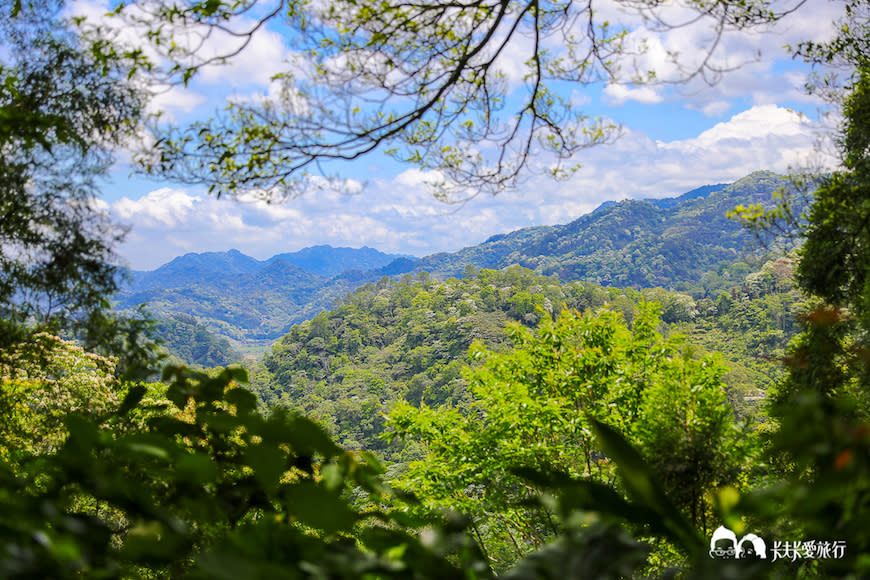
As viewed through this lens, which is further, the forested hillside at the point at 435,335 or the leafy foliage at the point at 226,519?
the forested hillside at the point at 435,335

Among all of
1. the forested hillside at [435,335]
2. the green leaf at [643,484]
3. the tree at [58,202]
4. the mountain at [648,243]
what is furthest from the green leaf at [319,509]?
the mountain at [648,243]

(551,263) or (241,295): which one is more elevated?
(241,295)

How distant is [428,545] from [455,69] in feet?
12.7

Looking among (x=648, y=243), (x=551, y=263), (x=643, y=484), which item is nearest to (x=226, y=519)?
(x=643, y=484)

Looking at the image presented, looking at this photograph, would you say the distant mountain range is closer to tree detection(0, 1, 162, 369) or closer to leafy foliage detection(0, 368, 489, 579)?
tree detection(0, 1, 162, 369)

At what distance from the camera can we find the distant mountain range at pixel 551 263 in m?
111

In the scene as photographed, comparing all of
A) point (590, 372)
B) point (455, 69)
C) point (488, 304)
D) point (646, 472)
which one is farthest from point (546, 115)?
point (488, 304)

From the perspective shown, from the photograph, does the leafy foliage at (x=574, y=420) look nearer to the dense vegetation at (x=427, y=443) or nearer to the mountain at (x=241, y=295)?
the dense vegetation at (x=427, y=443)

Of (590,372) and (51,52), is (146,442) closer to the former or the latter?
(51,52)

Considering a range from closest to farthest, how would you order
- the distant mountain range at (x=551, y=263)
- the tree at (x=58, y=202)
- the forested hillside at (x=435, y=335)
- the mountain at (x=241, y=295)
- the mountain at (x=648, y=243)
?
1. the tree at (x=58, y=202)
2. the forested hillside at (x=435, y=335)
3. the mountain at (x=648, y=243)
4. the distant mountain range at (x=551, y=263)
5. the mountain at (x=241, y=295)

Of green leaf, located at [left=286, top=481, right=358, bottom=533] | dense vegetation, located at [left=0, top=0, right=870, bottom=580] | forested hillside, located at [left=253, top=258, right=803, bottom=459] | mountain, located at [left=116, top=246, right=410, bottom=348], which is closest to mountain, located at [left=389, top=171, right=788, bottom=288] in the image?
forested hillside, located at [left=253, top=258, right=803, bottom=459]

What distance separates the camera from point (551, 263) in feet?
396

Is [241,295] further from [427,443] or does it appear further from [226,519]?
[226,519]

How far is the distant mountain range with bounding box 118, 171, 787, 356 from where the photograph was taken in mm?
110938
